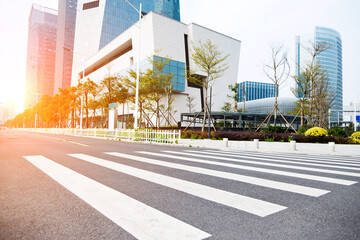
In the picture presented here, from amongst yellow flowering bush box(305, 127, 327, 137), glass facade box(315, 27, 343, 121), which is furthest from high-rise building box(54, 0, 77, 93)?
yellow flowering bush box(305, 127, 327, 137)

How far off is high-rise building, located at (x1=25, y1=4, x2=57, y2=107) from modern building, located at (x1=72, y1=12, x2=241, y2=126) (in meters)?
134

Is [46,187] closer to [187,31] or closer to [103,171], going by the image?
[103,171]

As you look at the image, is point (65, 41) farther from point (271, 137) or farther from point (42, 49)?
point (271, 137)

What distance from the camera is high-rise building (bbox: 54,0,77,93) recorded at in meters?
112

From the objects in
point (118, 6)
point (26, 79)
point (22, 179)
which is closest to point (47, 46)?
point (26, 79)

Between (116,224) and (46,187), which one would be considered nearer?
(116,224)

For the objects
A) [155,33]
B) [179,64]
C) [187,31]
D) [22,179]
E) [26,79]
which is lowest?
[22,179]

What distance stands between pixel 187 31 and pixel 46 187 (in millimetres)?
44039

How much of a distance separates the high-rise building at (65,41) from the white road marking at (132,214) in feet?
407

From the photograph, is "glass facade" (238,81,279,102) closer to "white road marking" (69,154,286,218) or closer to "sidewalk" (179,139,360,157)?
"sidewalk" (179,139,360,157)

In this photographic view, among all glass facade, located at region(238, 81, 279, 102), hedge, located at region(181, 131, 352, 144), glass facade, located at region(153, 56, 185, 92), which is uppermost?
glass facade, located at region(238, 81, 279, 102)

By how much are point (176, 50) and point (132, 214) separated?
4025cm

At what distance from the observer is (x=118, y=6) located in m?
76.4

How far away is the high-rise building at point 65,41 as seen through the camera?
369 feet
